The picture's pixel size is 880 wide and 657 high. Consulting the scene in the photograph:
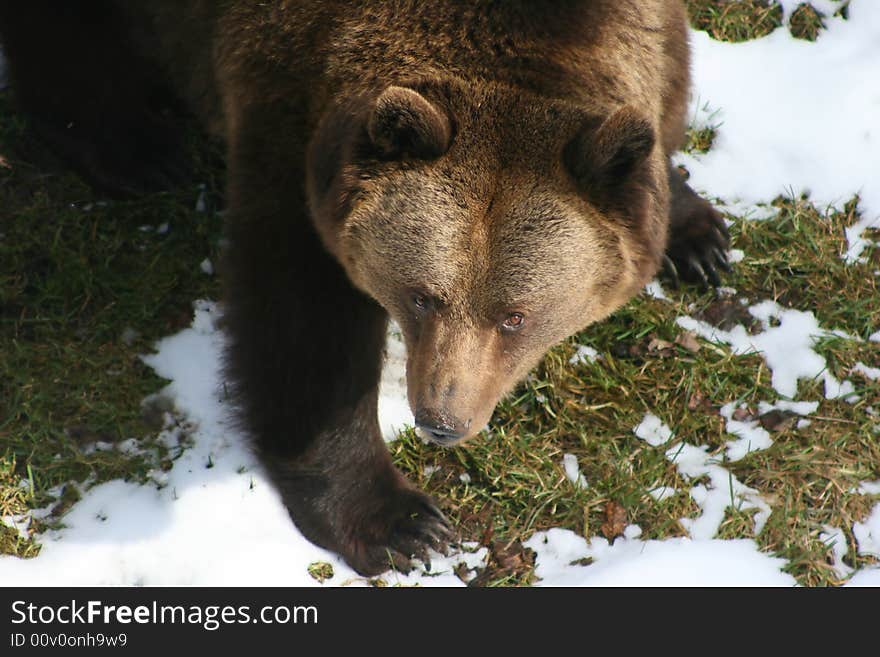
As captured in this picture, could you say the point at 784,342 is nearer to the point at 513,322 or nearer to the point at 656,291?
the point at 656,291

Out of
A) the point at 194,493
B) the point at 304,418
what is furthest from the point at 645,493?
the point at 194,493

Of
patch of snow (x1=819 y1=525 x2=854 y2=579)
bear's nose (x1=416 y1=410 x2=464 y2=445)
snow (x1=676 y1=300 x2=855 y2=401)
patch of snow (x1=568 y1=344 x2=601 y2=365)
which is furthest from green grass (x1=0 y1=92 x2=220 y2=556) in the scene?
patch of snow (x1=819 y1=525 x2=854 y2=579)

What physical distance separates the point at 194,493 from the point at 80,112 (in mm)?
2476

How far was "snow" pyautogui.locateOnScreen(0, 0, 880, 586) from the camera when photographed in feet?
17.5

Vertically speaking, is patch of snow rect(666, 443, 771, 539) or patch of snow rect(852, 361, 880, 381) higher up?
patch of snow rect(852, 361, 880, 381)

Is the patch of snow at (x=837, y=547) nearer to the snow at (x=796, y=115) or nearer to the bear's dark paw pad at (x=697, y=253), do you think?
the bear's dark paw pad at (x=697, y=253)

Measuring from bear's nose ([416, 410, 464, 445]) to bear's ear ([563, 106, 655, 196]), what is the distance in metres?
1.07

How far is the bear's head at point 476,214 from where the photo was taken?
13.7 ft

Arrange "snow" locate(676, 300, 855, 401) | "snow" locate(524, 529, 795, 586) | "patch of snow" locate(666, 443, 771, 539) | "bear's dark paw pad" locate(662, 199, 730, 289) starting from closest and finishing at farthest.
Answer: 1. "snow" locate(524, 529, 795, 586)
2. "patch of snow" locate(666, 443, 771, 539)
3. "snow" locate(676, 300, 855, 401)
4. "bear's dark paw pad" locate(662, 199, 730, 289)

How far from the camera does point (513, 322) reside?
14.2ft

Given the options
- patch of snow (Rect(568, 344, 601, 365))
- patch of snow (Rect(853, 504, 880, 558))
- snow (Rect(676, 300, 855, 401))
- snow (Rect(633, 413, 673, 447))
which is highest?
snow (Rect(676, 300, 855, 401))

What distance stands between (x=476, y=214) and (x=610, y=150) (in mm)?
566

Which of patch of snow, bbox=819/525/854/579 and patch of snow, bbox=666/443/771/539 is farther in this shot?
patch of snow, bbox=666/443/771/539

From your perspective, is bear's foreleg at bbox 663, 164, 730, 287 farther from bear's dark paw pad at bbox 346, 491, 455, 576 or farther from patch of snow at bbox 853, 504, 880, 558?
bear's dark paw pad at bbox 346, 491, 455, 576
